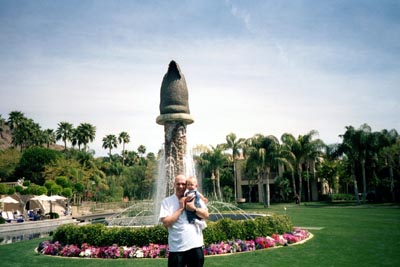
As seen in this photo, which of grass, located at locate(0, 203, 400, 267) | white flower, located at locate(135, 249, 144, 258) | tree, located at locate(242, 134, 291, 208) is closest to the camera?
grass, located at locate(0, 203, 400, 267)

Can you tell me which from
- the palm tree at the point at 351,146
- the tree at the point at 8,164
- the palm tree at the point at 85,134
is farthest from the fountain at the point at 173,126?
the palm tree at the point at 85,134

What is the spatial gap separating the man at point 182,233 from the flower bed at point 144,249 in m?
6.63

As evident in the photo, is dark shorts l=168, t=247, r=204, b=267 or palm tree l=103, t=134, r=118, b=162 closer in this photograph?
dark shorts l=168, t=247, r=204, b=267

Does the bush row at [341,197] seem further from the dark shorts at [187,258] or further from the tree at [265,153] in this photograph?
the dark shorts at [187,258]

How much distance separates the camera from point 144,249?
1129 cm

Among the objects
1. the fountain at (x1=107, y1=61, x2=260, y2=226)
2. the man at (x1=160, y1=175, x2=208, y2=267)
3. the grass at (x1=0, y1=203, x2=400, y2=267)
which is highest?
the fountain at (x1=107, y1=61, x2=260, y2=226)

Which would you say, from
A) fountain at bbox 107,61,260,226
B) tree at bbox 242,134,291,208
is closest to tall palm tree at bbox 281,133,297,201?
tree at bbox 242,134,291,208

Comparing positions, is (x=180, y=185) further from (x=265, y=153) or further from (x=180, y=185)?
(x=265, y=153)

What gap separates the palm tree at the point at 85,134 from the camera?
7356 centimetres

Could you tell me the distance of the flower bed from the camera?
37.0ft

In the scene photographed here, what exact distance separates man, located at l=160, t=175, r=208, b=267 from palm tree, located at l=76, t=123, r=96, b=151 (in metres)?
72.5

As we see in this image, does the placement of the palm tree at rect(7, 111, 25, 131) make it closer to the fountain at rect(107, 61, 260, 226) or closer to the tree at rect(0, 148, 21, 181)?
the tree at rect(0, 148, 21, 181)

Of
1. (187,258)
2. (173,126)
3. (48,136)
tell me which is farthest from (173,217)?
(48,136)

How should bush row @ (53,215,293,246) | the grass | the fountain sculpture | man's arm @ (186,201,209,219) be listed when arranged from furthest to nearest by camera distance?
the fountain sculpture → bush row @ (53,215,293,246) → the grass → man's arm @ (186,201,209,219)
